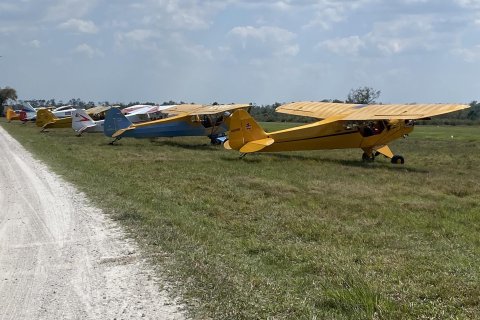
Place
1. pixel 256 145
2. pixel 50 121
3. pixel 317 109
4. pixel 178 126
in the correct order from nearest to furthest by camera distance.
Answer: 1. pixel 256 145
2. pixel 317 109
3. pixel 178 126
4. pixel 50 121

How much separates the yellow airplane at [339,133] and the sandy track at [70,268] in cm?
836

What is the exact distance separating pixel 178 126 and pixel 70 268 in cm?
1901

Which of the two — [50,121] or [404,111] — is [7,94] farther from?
[404,111]

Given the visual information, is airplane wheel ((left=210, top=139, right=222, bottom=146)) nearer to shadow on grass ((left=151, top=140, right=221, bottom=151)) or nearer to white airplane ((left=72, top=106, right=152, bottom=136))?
shadow on grass ((left=151, top=140, right=221, bottom=151))

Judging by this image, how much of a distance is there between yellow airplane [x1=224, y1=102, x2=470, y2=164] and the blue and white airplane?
687cm

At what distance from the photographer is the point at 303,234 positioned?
272 inches

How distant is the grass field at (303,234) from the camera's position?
444cm

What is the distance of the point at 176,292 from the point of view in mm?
4773

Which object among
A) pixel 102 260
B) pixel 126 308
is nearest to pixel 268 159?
pixel 102 260

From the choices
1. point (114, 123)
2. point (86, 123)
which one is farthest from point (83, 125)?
point (114, 123)

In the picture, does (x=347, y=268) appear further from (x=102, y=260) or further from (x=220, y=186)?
(x=220, y=186)

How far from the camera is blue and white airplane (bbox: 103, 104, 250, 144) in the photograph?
77.9ft

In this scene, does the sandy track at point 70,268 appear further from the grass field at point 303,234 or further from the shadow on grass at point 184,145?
the shadow on grass at point 184,145

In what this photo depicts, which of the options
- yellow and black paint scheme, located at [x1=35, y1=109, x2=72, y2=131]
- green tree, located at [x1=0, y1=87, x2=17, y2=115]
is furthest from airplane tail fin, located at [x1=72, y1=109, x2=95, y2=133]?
green tree, located at [x1=0, y1=87, x2=17, y2=115]
